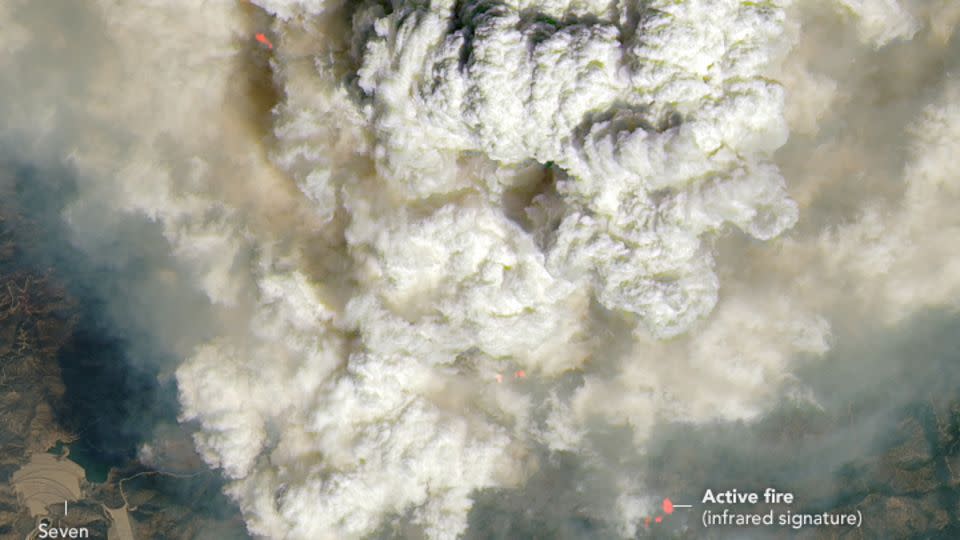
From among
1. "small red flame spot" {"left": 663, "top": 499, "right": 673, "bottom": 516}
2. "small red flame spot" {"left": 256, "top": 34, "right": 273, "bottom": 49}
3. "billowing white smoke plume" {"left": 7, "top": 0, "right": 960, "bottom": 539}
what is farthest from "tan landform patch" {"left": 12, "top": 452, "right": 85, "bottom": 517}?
"small red flame spot" {"left": 663, "top": 499, "right": 673, "bottom": 516}

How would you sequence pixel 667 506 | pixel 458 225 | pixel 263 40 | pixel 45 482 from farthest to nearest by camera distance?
pixel 45 482, pixel 263 40, pixel 667 506, pixel 458 225

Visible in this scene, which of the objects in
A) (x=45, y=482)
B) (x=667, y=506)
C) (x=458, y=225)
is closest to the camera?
(x=458, y=225)

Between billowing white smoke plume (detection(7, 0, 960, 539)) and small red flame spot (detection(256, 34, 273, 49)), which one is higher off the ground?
small red flame spot (detection(256, 34, 273, 49))

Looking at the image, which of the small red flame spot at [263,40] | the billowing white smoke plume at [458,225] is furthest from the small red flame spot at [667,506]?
the small red flame spot at [263,40]

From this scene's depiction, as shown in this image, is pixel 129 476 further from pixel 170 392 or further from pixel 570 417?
pixel 570 417

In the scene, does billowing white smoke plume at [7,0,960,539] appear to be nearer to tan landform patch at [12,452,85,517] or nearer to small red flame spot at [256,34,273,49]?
small red flame spot at [256,34,273,49]

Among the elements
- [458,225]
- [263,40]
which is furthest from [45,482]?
[458,225]

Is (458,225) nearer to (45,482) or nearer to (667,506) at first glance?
(667,506)

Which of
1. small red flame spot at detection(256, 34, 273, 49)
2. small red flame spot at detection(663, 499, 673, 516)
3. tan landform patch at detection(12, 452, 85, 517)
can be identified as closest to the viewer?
small red flame spot at detection(663, 499, 673, 516)

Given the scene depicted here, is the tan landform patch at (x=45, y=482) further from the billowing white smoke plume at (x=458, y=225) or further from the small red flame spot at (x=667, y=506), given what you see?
the small red flame spot at (x=667, y=506)
